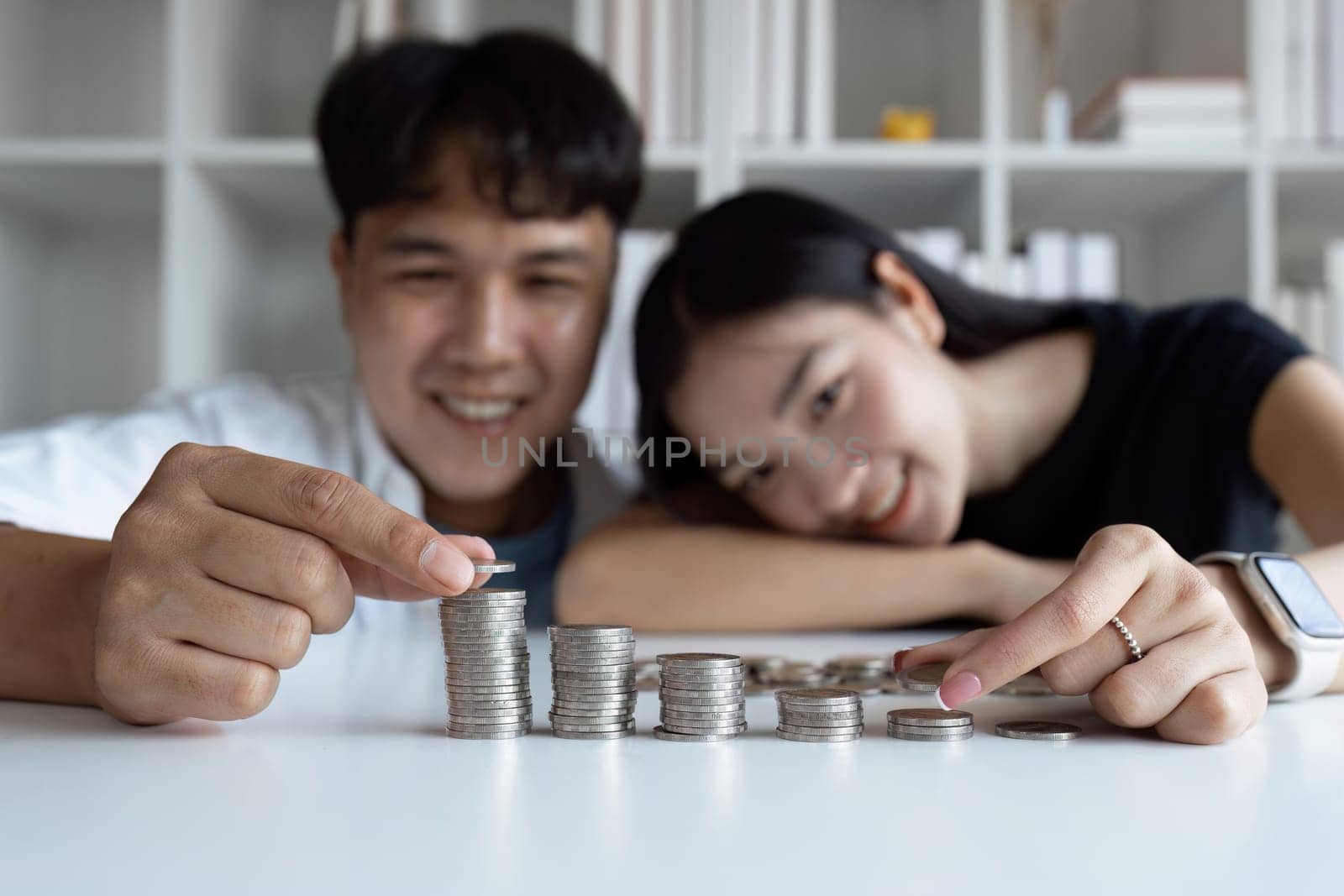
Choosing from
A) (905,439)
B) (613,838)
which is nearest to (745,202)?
(905,439)

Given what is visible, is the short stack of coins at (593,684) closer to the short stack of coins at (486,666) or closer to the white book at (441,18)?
the short stack of coins at (486,666)

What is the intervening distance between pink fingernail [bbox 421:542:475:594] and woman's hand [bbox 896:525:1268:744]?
0.92 ft

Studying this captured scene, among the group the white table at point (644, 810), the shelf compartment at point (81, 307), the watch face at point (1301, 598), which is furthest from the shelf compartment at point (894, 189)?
the white table at point (644, 810)

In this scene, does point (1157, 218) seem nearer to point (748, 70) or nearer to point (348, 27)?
point (748, 70)

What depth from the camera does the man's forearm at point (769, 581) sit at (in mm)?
1286

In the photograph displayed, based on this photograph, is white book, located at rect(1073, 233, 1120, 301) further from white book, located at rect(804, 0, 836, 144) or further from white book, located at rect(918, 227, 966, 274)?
Result: white book, located at rect(804, 0, 836, 144)

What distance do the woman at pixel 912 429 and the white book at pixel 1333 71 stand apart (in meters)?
0.83

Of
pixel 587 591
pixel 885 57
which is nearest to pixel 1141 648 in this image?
pixel 587 591

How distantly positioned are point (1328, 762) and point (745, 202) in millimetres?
1097

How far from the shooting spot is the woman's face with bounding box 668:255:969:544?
4.57 ft

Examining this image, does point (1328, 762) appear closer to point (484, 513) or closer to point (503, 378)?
point (503, 378)

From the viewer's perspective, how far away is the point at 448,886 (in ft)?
1.31

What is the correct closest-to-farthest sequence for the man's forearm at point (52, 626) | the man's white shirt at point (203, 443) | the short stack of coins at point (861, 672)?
1. the man's forearm at point (52, 626)
2. the short stack of coins at point (861, 672)
3. the man's white shirt at point (203, 443)

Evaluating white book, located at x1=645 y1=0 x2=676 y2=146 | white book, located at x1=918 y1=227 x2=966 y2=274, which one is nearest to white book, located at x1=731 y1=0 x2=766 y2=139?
white book, located at x1=645 y1=0 x2=676 y2=146
